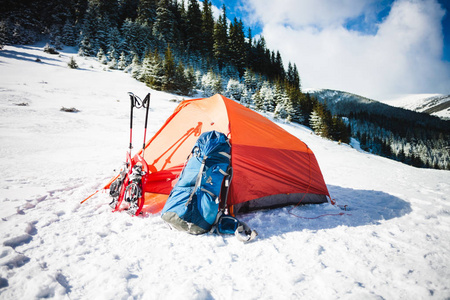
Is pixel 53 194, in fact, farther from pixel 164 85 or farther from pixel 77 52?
pixel 77 52

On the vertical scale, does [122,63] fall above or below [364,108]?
below

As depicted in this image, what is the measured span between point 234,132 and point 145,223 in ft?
7.67

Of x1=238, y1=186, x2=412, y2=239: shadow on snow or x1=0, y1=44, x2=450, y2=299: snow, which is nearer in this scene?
x1=0, y1=44, x2=450, y2=299: snow

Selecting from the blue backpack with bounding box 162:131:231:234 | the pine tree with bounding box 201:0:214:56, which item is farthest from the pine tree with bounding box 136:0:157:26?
the blue backpack with bounding box 162:131:231:234

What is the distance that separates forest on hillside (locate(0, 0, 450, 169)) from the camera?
3102cm

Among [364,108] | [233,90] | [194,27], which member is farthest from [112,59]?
[364,108]

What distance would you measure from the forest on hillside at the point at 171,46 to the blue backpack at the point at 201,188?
83.8 ft

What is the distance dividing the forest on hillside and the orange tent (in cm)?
2399

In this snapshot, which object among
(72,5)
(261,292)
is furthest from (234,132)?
(72,5)

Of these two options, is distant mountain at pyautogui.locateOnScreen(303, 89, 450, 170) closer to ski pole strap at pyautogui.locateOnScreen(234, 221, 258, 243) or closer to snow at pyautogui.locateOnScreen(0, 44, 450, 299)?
snow at pyautogui.locateOnScreen(0, 44, 450, 299)

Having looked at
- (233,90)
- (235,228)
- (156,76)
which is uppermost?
(233,90)

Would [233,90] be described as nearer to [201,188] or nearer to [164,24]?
[164,24]

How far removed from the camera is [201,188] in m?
2.88

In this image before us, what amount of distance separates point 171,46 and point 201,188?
51948 millimetres
